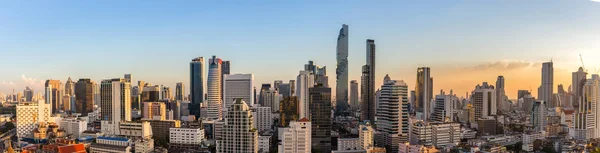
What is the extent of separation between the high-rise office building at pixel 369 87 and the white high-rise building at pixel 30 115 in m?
6.25

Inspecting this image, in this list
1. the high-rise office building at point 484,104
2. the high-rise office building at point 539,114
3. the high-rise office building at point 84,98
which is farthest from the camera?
the high-rise office building at point 484,104

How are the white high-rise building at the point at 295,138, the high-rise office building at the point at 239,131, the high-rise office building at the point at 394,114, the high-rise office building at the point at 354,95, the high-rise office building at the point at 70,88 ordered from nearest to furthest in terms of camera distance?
the high-rise office building at the point at 239,131 → the white high-rise building at the point at 295,138 → the high-rise office building at the point at 394,114 → the high-rise office building at the point at 70,88 → the high-rise office building at the point at 354,95

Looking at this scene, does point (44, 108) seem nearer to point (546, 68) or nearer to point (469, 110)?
point (546, 68)

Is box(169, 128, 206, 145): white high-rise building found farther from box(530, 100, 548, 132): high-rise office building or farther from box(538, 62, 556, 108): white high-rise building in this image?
box(530, 100, 548, 132): high-rise office building

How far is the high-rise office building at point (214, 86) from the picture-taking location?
34.4 feet

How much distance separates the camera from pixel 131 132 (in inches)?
294

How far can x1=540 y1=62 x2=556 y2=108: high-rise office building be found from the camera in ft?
18.5

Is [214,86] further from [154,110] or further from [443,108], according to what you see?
[443,108]

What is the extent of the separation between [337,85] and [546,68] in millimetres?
5954

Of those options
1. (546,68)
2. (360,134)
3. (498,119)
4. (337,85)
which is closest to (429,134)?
(360,134)

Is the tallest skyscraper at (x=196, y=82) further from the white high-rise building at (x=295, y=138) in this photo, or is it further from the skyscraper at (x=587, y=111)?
the skyscraper at (x=587, y=111)

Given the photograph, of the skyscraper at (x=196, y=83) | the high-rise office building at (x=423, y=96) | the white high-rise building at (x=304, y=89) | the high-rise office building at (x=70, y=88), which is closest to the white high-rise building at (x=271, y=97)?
the white high-rise building at (x=304, y=89)

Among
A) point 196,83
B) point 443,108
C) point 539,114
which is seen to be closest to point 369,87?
point 443,108

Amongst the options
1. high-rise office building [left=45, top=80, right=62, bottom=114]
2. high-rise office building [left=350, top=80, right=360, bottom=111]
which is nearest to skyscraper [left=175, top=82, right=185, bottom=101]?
high-rise office building [left=45, top=80, right=62, bottom=114]
